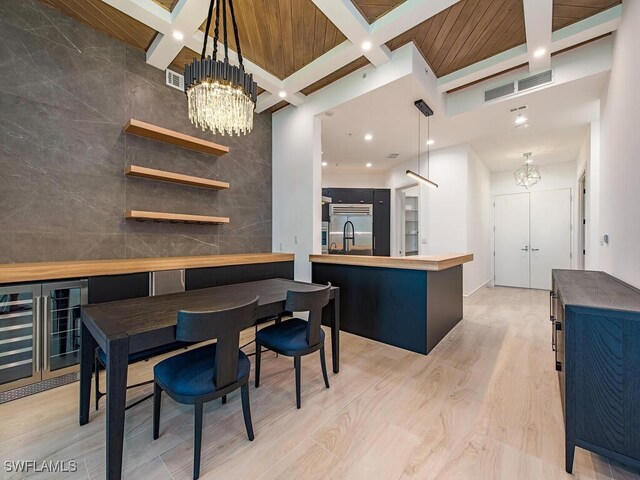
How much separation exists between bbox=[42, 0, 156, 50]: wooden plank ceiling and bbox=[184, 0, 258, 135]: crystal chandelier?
1.36 metres

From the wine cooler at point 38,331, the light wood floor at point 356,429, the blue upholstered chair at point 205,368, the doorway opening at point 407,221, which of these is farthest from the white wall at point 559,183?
the wine cooler at point 38,331

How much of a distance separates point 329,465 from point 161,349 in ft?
5.63

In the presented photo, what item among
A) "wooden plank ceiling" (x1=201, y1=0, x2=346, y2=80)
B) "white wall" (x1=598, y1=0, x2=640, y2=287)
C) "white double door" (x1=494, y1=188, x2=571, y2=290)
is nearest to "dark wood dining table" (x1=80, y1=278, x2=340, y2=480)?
"white wall" (x1=598, y1=0, x2=640, y2=287)

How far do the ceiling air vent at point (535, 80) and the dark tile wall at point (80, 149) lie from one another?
4.03m

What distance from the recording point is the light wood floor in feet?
4.59

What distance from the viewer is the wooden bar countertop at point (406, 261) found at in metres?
2.62

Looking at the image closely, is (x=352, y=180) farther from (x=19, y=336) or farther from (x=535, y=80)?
(x=19, y=336)

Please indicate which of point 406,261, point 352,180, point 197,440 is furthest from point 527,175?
point 197,440

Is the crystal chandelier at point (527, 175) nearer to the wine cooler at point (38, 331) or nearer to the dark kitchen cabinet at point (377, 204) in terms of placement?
the dark kitchen cabinet at point (377, 204)

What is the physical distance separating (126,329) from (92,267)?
1.32 metres

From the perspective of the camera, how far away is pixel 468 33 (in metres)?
2.70

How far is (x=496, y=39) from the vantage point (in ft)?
9.09

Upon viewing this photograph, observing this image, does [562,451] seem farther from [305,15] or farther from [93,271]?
[305,15]

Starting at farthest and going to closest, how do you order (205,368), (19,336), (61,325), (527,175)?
(527,175)
(61,325)
(19,336)
(205,368)
